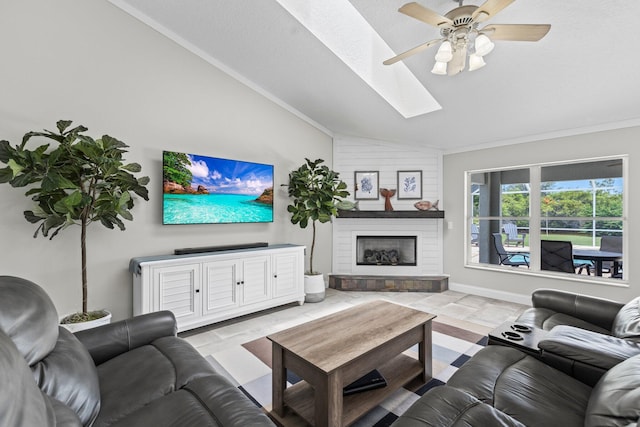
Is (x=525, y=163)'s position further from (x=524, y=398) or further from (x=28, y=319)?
(x=28, y=319)

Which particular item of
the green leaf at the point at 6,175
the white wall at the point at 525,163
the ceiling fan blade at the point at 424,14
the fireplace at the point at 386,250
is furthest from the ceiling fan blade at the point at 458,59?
the green leaf at the point at 6,175

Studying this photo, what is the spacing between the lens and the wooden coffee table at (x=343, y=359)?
1.55 metres

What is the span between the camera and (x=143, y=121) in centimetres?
312

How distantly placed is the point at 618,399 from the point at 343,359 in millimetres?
1076

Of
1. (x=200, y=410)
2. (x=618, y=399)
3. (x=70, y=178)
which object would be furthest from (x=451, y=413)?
(x=70, y=178)

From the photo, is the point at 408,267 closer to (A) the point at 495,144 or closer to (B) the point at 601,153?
(A) the point at 495,144

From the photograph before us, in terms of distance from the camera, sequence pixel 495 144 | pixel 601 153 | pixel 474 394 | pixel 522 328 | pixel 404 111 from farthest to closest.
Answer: pixel 495 144 → pixel 404 111 → pixel 601 153 → pixel 522 328 → pixel 474 394

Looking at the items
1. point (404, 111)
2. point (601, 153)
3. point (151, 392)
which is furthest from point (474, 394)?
point (601, 153)

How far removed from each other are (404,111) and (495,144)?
1.50 meters

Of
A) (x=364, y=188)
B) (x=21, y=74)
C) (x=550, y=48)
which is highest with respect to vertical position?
(x=550, y=48)

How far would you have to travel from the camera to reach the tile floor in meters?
2.89

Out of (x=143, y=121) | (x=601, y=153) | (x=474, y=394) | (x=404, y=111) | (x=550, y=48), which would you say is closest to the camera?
(x=474, y=394)

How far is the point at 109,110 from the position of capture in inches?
115

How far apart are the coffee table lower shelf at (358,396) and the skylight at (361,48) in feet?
9.78
